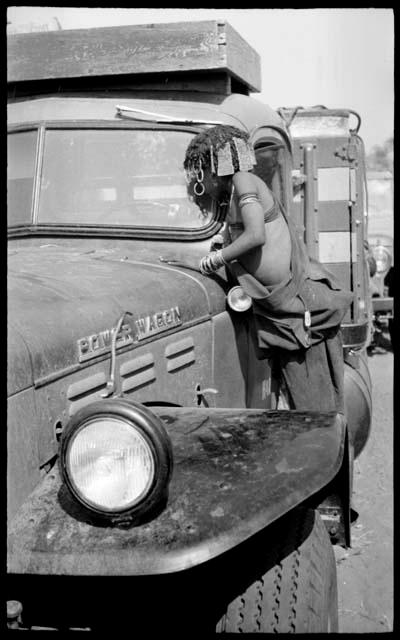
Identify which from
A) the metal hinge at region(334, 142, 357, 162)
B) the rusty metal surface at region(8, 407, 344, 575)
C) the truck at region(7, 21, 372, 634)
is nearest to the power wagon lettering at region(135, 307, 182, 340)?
the truck at region(7, 21, 372, 634)

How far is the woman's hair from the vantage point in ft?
11.1

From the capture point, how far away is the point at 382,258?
1059cm

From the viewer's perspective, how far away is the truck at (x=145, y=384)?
6.17ft

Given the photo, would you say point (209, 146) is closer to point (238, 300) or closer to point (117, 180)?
point (117, 180)

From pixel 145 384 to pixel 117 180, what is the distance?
1.24m

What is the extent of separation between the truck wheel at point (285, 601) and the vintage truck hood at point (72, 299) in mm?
847

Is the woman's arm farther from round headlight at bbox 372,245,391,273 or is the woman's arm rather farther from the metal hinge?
round headlight at bbox 372,245,391,273

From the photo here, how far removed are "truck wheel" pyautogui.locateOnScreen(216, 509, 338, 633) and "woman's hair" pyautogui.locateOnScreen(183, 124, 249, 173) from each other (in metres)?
1.80

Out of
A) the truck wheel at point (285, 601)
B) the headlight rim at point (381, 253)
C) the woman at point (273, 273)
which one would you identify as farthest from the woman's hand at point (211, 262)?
the headlight rim at point (381, 253)

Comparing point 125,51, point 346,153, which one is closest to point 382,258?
point 346,153

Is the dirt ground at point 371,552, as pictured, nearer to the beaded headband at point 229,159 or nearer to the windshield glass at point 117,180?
the windshield glass at point 117,180

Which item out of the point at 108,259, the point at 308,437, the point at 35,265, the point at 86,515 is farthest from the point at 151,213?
the point at 86,515

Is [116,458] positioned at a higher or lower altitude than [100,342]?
lower
